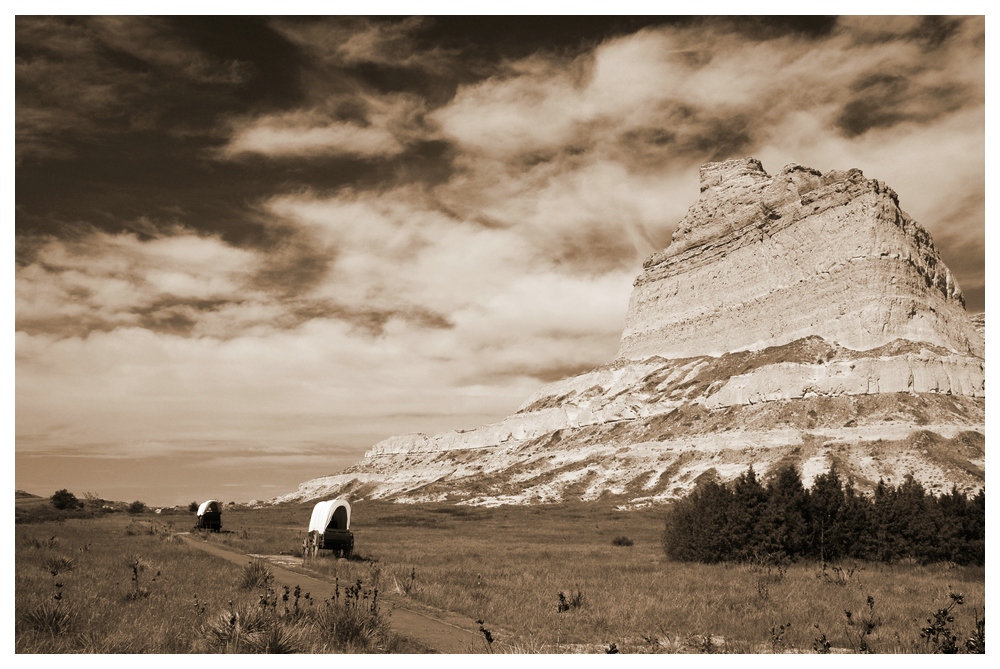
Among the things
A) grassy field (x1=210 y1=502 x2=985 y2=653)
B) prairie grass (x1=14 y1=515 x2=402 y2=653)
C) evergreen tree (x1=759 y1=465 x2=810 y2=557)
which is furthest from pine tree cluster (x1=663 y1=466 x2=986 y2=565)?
prairie grass (x1=14 y1=515 x2=402 y2=653)

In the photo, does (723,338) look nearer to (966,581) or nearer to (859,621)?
(966,581)

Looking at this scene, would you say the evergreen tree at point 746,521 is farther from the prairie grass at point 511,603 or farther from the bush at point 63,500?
the bush at point 63,500

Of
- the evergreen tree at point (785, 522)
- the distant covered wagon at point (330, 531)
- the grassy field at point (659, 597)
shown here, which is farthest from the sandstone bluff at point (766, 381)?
the distant covered wagon at point (330, 531)

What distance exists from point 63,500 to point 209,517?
101 ft

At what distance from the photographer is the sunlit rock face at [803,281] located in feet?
430

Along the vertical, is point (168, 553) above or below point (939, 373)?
below

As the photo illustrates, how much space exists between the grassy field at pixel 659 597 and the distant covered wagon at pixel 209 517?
35.6 ft

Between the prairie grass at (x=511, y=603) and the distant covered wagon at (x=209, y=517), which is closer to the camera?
the prairie grass at (x=511, y=603)

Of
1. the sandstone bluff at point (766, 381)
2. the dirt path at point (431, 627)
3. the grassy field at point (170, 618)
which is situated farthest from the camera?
the sandstone bluff at point (766, 381)

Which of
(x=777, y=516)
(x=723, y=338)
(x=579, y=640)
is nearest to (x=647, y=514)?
(x=777, y=516)

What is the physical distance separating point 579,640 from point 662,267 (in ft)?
641

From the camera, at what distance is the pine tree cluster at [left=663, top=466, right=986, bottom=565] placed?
2995 cm

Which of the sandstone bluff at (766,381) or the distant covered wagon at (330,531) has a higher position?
the sandstone bluff at (766,381)

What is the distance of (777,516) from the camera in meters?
30.2
